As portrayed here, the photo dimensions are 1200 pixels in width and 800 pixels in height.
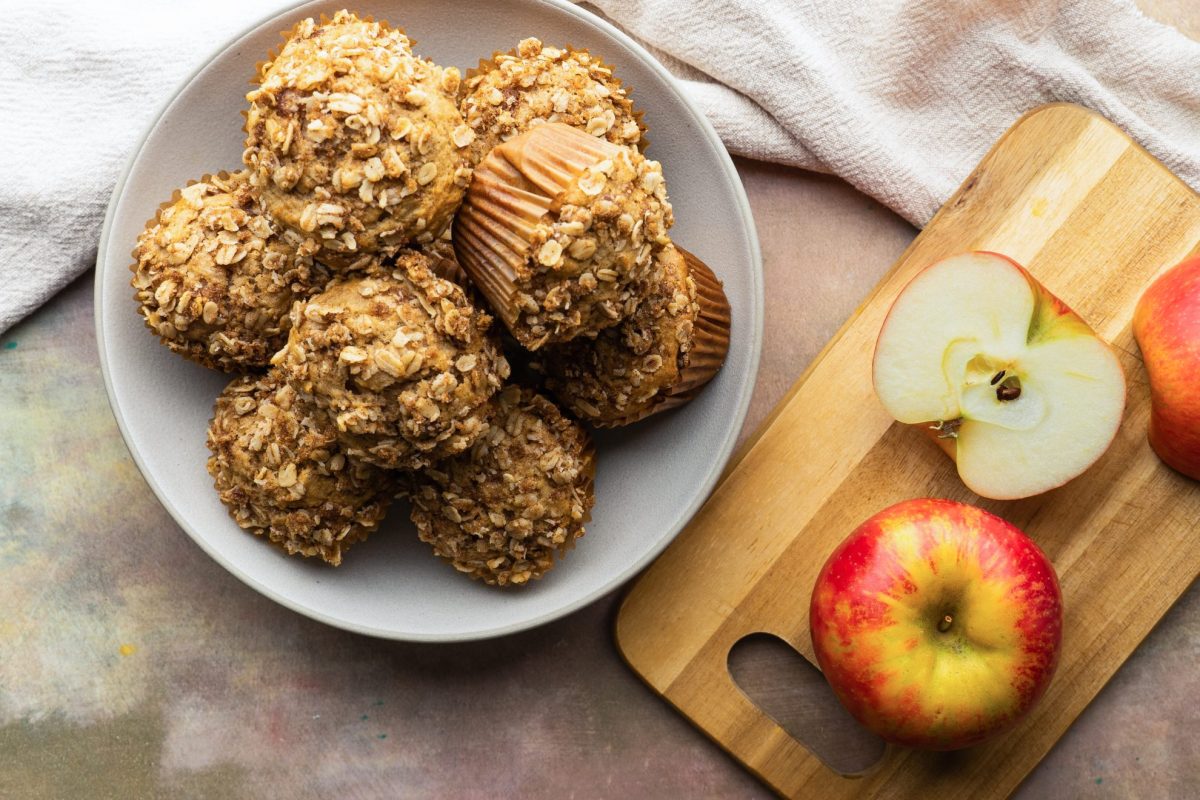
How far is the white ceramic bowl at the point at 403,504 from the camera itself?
1.81 m

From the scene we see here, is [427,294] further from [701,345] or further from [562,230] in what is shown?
[701,345]

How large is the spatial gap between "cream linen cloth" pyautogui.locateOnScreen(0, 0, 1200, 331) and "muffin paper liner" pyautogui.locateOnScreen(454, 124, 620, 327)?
0.65 m

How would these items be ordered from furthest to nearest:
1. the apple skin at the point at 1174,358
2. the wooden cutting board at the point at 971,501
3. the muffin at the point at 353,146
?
the wooden cutting board at the point at 971,501 < the apple skin at the point at 1174,358 < the muffin at the point at 353,146

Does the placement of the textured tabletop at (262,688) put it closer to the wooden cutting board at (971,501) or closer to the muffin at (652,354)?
the wooden cutting board at (971,501)

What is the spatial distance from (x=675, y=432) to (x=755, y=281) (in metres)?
0.32

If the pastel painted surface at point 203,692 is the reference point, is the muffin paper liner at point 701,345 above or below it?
above

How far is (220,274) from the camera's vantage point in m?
1.65

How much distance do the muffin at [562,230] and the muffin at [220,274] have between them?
321 mm

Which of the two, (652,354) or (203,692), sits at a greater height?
(652,354)

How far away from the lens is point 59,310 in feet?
6.96

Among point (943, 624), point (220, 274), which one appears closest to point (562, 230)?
point (220, 274)

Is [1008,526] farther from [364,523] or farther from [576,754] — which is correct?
[364,523]

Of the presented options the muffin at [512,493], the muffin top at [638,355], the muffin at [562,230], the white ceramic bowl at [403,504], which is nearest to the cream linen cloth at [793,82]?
the white ceramic bowl at [403,504]

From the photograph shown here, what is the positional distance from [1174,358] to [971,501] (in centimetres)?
45
